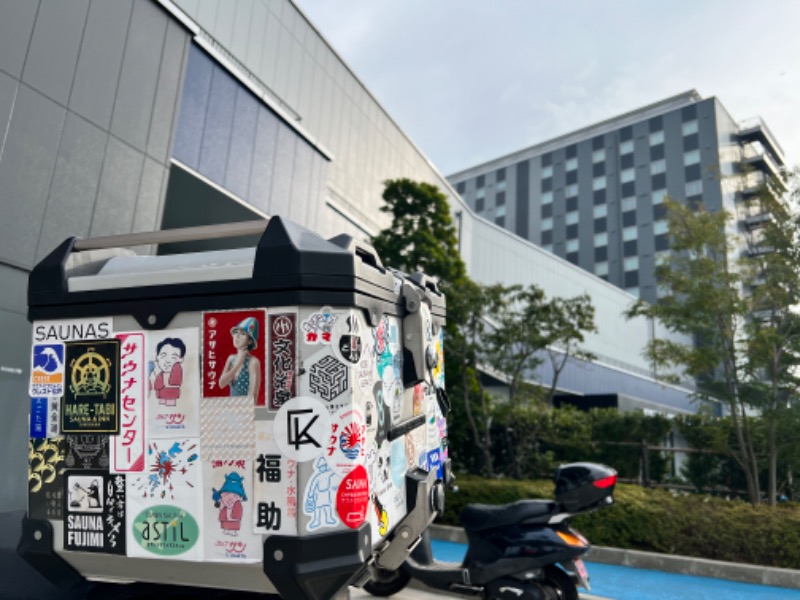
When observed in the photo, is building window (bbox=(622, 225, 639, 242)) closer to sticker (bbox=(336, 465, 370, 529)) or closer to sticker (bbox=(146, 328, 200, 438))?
sticker (bbox=(336, 465, 370, 529))

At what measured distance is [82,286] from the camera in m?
2.75

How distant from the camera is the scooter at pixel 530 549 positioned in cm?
455

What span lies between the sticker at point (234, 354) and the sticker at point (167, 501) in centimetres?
28

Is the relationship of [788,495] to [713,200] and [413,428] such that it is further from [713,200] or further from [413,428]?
[713,200]

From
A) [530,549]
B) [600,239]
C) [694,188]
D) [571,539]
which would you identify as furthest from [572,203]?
[530,549]

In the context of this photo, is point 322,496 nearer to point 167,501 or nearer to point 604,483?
point 167,501

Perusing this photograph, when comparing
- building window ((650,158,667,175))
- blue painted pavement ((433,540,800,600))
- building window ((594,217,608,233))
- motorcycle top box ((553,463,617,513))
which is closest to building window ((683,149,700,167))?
building window ((650,158,667,175))

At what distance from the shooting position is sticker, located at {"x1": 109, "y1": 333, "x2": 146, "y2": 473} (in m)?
2.58

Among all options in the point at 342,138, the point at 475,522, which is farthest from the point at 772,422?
the point at 342,138

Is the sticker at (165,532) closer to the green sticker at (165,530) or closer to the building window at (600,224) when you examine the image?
the green sticker at (165,530)

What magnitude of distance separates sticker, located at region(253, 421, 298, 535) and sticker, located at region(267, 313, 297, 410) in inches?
5.0

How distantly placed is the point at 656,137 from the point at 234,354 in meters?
61.4

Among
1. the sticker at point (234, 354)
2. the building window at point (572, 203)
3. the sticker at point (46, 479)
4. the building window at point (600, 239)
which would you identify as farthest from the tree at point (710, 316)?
the building window at point (572, 203)

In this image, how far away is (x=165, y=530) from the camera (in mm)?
2531
